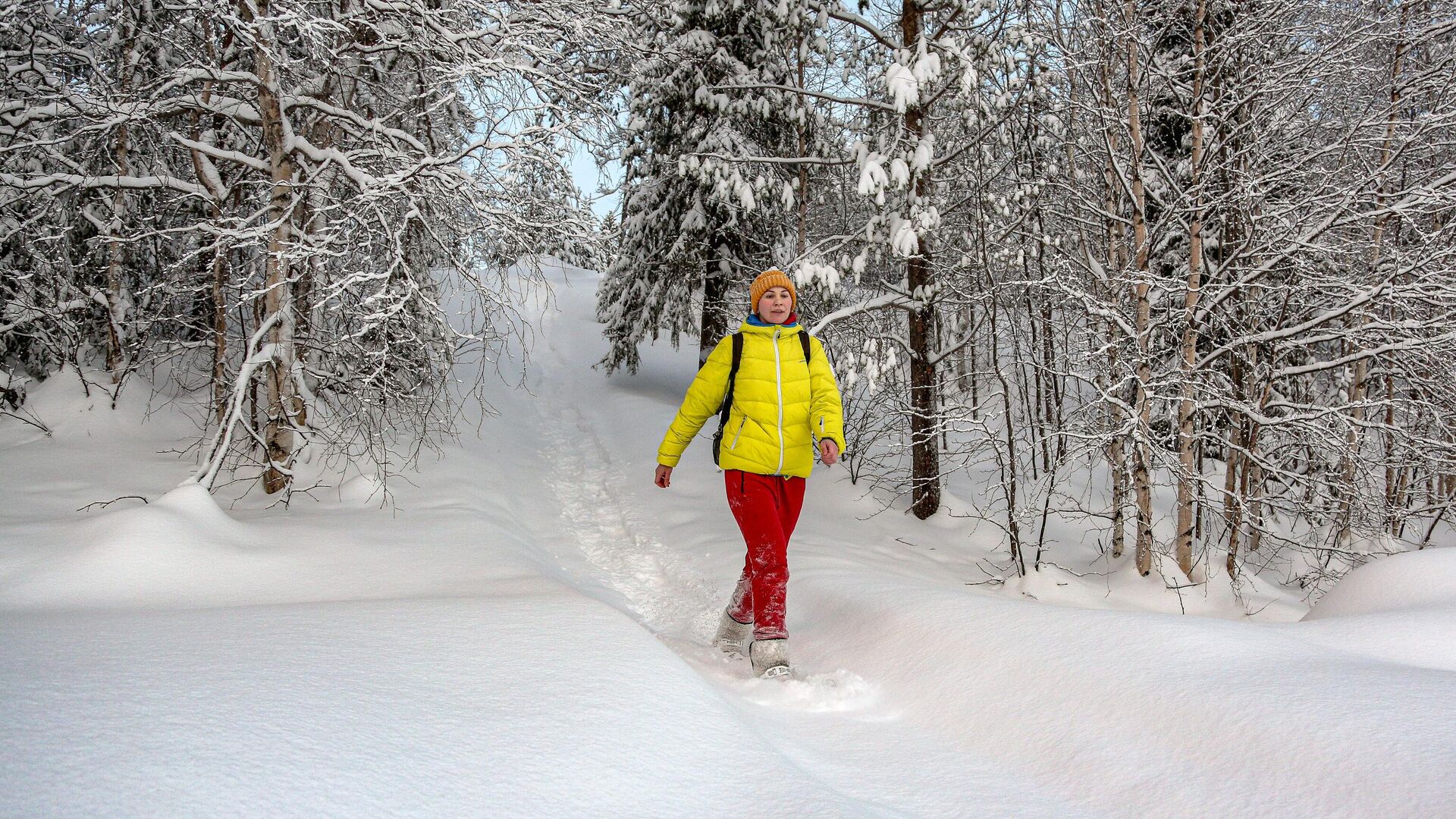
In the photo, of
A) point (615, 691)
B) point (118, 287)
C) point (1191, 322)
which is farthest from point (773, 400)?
point (118, 287)

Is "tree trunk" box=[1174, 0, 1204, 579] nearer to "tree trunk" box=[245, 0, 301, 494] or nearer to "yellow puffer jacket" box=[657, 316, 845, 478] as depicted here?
"yellow puffer jacket" box=[657, 316, 845, 478]

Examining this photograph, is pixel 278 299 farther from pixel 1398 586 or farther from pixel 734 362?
pixel 1398 586

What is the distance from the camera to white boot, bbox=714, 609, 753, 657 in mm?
4324

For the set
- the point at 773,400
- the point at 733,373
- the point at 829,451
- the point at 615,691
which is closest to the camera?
the point at 615,691

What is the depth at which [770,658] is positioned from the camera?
3.82m

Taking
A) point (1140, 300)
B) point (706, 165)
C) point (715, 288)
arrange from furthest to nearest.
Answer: point (715, 288), point (706, 165), point (1140, 300)

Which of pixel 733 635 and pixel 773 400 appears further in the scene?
pixel 733 635

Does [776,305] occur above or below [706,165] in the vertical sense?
below

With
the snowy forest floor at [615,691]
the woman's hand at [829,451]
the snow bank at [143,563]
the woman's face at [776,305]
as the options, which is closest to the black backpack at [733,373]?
the woman's face at [776,305]

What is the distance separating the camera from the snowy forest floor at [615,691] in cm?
179

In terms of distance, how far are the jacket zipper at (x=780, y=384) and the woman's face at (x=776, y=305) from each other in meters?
0.09

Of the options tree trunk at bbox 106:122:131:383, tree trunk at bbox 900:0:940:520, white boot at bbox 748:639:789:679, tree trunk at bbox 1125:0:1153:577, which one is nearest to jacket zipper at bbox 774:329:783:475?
white boot at bbox 748:639:789:679

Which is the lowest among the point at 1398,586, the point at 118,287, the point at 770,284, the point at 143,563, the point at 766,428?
the point at 1398,586

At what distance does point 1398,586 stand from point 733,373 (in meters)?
3.70
